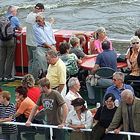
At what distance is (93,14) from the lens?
28922 mm

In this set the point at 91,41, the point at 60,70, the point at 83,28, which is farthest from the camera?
the point at 83,28

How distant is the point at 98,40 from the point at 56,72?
2.10 m

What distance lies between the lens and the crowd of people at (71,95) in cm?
920

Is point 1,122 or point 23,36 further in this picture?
point 23,36

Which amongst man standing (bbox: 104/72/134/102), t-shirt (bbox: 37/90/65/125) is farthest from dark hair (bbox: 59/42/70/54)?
t-shirt (bbox: 37/90/65/125)

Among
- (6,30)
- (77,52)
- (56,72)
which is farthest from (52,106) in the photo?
(6,30)

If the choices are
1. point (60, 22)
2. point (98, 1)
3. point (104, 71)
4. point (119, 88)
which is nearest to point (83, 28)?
point (60, 22)

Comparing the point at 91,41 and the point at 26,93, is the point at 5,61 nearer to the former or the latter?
the point at 91,41

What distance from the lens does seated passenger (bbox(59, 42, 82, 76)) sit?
12156 mm

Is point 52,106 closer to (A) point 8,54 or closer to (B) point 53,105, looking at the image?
(B) point 53,105

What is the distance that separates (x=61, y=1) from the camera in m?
31.7

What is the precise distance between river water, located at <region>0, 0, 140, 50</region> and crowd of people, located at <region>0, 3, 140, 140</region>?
11.1 m

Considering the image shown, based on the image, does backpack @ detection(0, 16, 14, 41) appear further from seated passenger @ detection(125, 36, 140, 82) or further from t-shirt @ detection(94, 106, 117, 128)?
t-shirt @ detection(94, 106, 117, 128)

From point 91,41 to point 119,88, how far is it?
10.2 feet
